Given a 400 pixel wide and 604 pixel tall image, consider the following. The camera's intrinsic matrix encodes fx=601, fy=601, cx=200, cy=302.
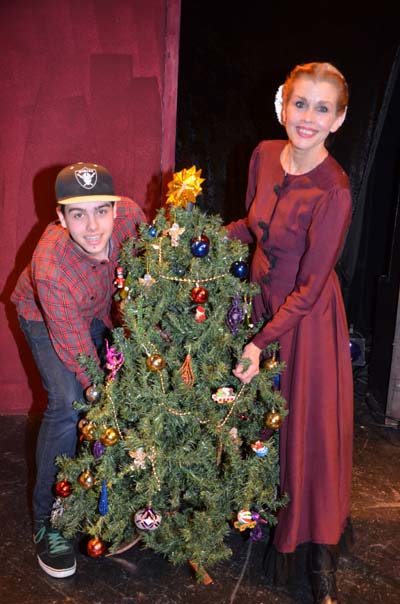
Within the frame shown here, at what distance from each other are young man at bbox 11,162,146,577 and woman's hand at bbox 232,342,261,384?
1.86ft

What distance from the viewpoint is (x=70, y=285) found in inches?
89.7

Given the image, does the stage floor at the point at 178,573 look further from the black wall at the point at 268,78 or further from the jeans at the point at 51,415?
the black wall at the point at 268,78

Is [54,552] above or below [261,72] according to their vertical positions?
below

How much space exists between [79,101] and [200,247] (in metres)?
1.72

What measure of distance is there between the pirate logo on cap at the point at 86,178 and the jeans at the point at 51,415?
0.66m

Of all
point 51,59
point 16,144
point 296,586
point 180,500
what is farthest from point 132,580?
point 51,59

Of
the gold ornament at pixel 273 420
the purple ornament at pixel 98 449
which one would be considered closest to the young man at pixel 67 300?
the purple ornament at pixel 98 449

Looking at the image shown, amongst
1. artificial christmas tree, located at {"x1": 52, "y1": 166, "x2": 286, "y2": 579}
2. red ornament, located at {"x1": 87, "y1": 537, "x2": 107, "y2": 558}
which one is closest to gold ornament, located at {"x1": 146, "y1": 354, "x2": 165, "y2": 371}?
artificial christmas tree, located at {"x1": 52, "y1": 166, "x2": 286, "y2": 579}

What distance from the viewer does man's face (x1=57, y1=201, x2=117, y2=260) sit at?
87.3 inches

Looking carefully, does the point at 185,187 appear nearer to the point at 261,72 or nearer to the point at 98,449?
the point at 98,449

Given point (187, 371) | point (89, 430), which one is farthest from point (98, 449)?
point (187, 371)

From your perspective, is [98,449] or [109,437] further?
[98,449]

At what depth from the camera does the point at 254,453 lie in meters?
2.33

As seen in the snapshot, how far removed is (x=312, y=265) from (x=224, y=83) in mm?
2664
